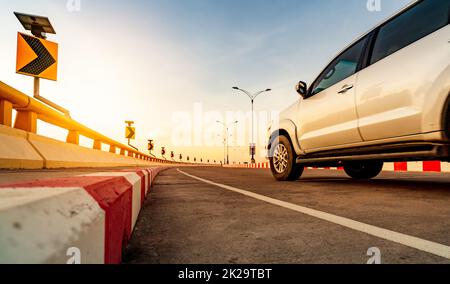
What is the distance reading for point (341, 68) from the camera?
208 inches

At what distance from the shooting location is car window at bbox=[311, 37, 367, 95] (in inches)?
189

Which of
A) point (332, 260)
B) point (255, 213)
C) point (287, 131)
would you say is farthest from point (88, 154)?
point (332, 260)

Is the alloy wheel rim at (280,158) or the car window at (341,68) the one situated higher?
the car window at (341,68)

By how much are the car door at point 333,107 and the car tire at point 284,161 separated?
1.50 feet

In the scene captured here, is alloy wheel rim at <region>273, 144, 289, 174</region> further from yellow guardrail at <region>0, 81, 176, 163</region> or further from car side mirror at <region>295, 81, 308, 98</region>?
yellow guardrail at <region>0, 81, 176, 163</region>

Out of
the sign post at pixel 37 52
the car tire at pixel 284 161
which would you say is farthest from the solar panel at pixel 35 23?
the car tire at pixel 284 161

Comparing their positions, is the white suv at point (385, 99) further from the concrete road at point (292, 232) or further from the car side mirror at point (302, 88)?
the concrete road at point (292, 232)

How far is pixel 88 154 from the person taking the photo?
31.2 feet

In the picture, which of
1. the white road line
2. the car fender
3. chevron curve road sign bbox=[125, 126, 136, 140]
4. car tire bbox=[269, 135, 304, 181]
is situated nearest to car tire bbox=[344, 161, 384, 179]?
car tire bbox=[269, 135, 304, 181]

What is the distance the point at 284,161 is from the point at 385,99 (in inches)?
109

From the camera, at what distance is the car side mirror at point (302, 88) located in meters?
5.75

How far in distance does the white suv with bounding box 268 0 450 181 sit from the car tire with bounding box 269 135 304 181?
6 centimetres

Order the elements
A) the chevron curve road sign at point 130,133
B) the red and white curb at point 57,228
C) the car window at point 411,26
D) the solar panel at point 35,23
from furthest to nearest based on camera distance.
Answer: the chevron curve road sign at point 130,133
the solar panel at point 35,23
the car window at point 411,26
the red and white curb at point 57,228

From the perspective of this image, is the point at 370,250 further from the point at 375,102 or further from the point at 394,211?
the point at 375,102
